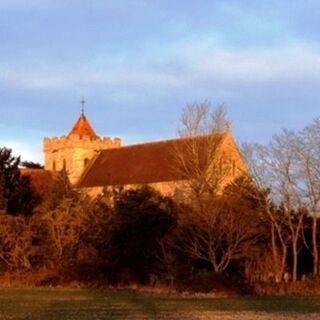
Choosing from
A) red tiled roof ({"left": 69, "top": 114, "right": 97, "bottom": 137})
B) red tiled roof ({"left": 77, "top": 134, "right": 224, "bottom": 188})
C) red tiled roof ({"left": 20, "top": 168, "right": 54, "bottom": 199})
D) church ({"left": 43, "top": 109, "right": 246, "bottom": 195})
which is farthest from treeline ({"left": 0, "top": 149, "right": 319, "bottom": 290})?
red tiled roof ({"left": 69, "top": 114, "right": 97, "bottom": 137})

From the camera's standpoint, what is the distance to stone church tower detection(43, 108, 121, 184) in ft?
289

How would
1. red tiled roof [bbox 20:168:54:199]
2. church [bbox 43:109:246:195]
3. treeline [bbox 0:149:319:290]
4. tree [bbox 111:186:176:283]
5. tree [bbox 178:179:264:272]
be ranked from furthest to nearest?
red tiled roof [bbox 20:168:54:199], church [bbox 43:109:246:195], tree [bbox 111:186:176:283], treeline [bbox 0:149:319:290], tree [bbox 178:179:264:272]

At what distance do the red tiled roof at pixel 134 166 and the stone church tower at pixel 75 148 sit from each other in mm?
1599

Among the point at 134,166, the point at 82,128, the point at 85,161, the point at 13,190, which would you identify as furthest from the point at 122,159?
the point at 13,190

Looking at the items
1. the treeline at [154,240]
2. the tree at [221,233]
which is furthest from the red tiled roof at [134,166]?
the tree at [221,233]

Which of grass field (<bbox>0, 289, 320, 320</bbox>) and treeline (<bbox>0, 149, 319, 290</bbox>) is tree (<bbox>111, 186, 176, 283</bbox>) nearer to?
treeline (<bbox>0, 149, 319, 290</bbox>)

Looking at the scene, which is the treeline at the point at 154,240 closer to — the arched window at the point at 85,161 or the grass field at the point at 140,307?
the grass field at the point at 140,307

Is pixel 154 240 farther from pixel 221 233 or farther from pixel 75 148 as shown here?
pixel 75 148

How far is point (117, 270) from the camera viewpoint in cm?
4688

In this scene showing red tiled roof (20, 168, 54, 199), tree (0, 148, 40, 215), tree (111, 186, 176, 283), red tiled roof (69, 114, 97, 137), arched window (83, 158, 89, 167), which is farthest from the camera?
red tiled roof (69, 114, 97, 137)

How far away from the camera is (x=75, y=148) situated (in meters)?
88.8

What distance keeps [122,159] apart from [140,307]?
54877mm

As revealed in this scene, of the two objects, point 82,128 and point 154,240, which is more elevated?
point 82,128

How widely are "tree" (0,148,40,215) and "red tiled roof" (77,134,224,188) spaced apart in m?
14.1
